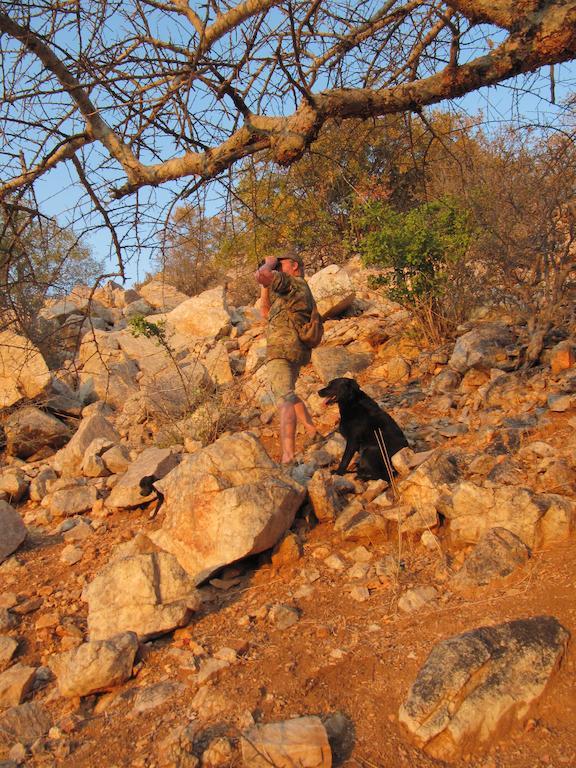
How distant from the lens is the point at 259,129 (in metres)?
3.03

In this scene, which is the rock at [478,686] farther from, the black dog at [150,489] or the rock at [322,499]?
the black dog at [150,489]

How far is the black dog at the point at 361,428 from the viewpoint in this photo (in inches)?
Result: 183

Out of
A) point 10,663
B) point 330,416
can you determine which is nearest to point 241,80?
point 10,663

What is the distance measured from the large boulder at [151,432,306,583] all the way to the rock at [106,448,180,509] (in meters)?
1.28

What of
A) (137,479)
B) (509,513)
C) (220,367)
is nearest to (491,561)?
(509,513)

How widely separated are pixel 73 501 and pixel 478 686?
13.6 ft

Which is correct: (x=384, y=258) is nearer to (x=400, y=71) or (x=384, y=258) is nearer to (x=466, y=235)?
(x=466, y=235)

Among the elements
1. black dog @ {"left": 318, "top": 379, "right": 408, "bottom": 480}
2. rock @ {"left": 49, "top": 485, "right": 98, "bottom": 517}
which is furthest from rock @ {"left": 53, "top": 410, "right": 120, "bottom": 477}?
black dog @ {"left": 318, "top": 379, "right": 408, "bottom": 480}

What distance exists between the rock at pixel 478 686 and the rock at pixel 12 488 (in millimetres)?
4802

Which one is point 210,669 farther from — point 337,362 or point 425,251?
point 425,251

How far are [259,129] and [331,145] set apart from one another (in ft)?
5.27

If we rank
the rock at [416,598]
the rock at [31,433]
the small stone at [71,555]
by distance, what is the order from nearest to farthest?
the rock at [416,598] → the small stone at [71,555] → the rock at [31,433]

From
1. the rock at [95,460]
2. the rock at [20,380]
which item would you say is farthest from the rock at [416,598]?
the rock at [20,380]

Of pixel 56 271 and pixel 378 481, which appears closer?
pixel 56 271
